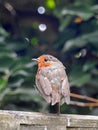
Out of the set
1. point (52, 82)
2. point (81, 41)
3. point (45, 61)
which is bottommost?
point (52, 82)

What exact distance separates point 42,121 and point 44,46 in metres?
2.45

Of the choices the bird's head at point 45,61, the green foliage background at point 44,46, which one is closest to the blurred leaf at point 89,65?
the green foliage background at point 44,46

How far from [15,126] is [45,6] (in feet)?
9.28

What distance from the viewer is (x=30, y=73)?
3.87 meters

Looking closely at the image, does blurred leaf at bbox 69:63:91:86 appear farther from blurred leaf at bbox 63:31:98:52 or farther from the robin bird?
the robin bird

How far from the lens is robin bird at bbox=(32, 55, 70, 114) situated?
2.39 metres

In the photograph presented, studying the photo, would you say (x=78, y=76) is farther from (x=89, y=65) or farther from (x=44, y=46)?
(x=44, y=46)

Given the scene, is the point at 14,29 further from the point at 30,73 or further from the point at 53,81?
the point at 53,81

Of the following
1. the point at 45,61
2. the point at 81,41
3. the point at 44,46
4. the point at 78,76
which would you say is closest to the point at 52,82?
the point at 45,61

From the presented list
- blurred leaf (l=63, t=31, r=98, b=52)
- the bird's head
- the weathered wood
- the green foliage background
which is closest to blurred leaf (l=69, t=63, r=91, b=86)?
the green foliage background

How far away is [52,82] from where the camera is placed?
246 centimetres

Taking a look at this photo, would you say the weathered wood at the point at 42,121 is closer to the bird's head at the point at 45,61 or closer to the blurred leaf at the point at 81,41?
the bird's head at the point at 45,61

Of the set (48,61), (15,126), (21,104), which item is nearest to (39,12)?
(21,104)

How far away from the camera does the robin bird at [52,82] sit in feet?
7.84
